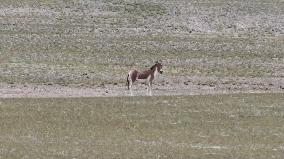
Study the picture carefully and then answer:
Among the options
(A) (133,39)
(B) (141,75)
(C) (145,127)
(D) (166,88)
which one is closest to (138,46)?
(A) (133,39)

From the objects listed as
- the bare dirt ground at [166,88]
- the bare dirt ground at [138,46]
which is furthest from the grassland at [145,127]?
the bare dirt ground at [138,46]

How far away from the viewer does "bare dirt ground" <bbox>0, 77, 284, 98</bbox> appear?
1745 inches

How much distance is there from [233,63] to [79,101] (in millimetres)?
21543

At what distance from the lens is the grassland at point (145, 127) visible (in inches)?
1013

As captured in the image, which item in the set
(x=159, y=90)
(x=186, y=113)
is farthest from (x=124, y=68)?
(x=186, y=113)

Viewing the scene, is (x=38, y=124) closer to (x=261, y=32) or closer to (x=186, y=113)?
(x=186, y=113)

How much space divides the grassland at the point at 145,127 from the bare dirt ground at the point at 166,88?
5242 millimetres

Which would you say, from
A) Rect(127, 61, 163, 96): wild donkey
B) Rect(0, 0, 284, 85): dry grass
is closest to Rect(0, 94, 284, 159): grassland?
Rect(127, 61, 163, 96): wild donkey

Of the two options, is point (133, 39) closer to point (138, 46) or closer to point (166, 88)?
point (138, 46)

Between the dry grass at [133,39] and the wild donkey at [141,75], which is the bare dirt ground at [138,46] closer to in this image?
the dry grass at [133,39]

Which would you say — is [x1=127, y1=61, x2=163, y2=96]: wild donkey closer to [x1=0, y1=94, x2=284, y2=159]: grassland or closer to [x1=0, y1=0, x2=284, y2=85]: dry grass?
[x1=0, y1=94, x2=284, y2=159]: grassland

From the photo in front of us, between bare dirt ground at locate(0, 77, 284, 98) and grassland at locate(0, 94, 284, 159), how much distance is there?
524 centimetres

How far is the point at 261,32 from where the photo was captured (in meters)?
67.8

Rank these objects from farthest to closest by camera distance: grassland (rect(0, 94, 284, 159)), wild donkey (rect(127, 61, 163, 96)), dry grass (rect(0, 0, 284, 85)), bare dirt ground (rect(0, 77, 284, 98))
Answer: dry grass (rect(0, 0, 284, 85)), bare dirt ground (rect(0, 77, 284, 98)), wild donkey (rect(127, 61, 163, 96)), grassland (rect(0, 94, 284, 159))
